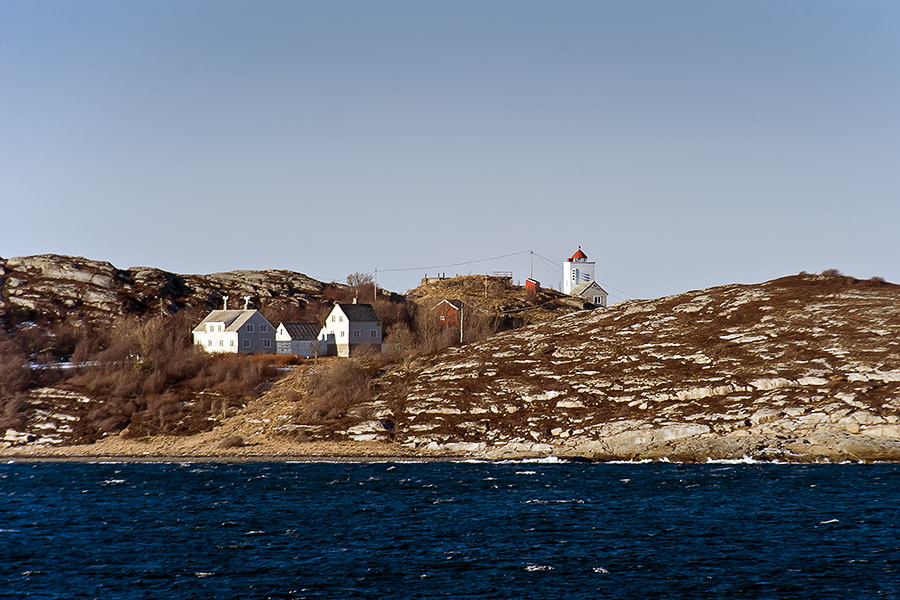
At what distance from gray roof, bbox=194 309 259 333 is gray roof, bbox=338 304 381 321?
12790 mm

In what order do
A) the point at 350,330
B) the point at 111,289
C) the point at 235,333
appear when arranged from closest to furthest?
1. the point at 235,333
2. the point at 350,330
3. the point at 111,289

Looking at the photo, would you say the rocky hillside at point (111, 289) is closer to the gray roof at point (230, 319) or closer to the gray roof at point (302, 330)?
the gray roof at point (230, 319)

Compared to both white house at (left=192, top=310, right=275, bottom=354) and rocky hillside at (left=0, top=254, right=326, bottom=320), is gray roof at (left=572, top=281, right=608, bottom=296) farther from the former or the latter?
white house at (left=192, top=310, right=275, bottom=354)

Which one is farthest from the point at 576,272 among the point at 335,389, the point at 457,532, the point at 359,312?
the point at 457,532

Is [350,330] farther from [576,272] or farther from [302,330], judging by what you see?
[576,272]

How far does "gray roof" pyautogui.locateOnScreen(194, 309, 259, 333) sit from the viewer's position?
117775mm

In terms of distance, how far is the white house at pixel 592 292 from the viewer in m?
181

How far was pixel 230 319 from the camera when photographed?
119 meters

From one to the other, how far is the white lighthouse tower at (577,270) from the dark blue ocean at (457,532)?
393 ft

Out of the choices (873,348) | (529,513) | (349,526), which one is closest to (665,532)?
(529,513)

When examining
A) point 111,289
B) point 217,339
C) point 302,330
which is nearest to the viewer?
point 217,339

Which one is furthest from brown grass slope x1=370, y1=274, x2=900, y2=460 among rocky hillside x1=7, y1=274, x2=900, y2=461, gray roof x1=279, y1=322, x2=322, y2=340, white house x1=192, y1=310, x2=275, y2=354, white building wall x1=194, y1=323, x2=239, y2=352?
white building wall x1=194, y1=323, x2=239, y2=352

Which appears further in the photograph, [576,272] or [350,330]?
[576,272]

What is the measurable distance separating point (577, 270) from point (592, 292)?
6.19 metres
